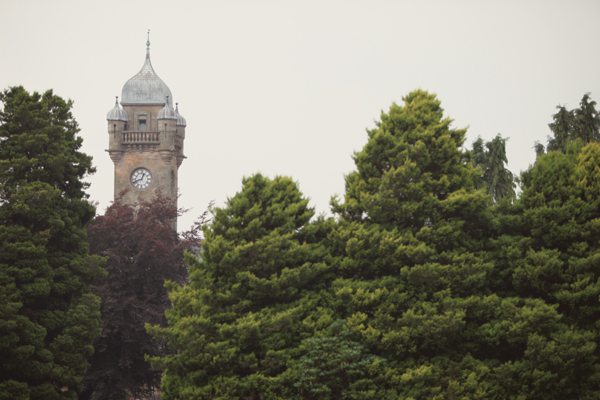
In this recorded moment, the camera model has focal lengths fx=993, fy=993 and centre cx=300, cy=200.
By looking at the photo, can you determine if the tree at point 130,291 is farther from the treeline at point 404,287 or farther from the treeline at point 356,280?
the treeline at point 404,287

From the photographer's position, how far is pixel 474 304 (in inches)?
1293

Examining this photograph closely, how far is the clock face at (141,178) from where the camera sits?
233 ft

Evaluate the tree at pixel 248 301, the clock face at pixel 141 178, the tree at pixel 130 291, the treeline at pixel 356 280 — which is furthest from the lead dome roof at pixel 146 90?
the tree at pixel 248 301

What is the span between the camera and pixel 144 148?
71.8 m

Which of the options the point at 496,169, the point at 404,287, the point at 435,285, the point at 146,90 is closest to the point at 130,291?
the point at 404,287

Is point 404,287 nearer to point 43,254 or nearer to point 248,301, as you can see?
point 248,301

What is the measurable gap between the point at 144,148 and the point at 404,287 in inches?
1629

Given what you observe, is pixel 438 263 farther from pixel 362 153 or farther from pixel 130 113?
pixel 130 113

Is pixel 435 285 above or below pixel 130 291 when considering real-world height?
below

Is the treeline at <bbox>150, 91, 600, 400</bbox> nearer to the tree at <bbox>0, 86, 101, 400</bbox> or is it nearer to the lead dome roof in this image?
the tree at <bbox>0, 86, 101, 400</bbox>

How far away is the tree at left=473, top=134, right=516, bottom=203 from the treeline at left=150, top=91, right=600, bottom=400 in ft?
51.9

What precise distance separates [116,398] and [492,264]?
1778cm

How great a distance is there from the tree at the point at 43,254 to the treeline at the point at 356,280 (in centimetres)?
7

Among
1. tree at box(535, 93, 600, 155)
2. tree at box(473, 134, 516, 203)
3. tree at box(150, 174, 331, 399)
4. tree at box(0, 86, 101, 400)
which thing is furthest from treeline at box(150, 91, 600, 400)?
tree at box(473, 134, 516, 203)
